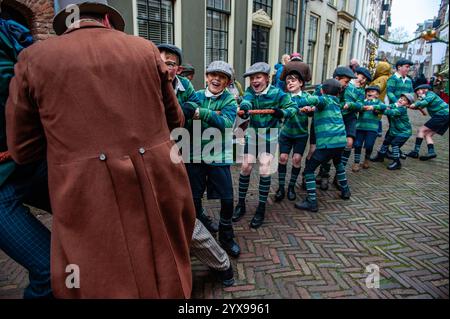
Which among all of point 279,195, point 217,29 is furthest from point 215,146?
point 217,29

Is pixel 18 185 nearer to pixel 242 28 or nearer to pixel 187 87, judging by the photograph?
pixel 187 87

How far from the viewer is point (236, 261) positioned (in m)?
2.89

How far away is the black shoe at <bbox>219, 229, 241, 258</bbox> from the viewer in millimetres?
2924

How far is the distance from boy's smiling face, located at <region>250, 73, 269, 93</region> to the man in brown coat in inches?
76.5

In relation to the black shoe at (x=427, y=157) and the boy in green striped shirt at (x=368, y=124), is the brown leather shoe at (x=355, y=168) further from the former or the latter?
the black shoe at (x=427, y=157)

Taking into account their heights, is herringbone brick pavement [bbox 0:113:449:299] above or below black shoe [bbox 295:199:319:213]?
below

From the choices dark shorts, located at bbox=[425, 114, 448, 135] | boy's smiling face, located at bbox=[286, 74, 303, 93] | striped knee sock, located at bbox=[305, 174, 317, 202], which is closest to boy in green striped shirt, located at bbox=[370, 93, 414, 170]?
dark shorts, located at bbox=[425, 114, 448, 135]

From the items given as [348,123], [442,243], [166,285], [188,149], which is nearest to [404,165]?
[348,123]

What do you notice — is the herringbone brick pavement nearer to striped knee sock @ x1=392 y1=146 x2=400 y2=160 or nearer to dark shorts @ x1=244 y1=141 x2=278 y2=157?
dark shorts @ x1=244 y1=141 x2=278 y2=157

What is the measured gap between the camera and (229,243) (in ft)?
9.70

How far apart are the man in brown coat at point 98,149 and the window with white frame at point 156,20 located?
17.0 feet

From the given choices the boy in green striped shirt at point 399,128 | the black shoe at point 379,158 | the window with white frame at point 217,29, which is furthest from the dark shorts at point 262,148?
the window with white frame at point 217,29

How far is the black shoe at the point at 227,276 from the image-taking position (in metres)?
2.49
